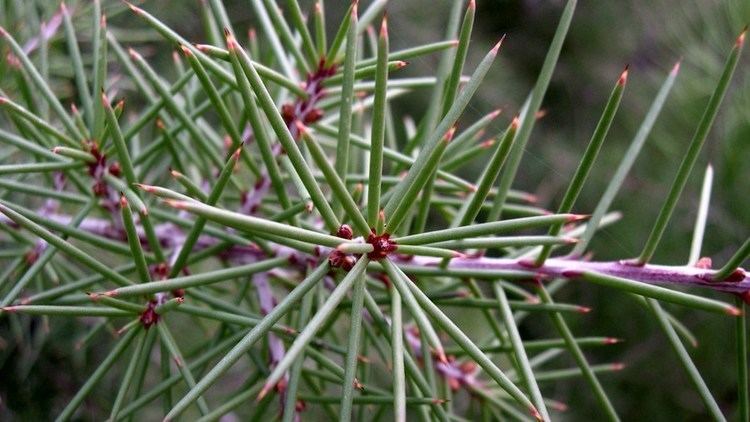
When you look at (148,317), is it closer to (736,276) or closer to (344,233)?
(344,233)

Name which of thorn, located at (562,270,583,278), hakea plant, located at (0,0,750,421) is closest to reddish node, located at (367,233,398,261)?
hakea plant, located at (0,0,750,421)

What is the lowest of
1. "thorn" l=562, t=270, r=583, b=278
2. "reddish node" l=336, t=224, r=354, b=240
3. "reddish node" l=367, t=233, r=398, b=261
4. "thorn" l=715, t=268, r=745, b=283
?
"reddish node" l=367, t=233, r=398, b=261

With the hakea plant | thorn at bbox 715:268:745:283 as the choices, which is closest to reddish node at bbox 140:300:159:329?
the hakea plant

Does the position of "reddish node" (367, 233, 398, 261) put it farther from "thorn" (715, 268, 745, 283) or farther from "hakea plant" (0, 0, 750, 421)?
"thorn" (715, 268, 745, 283)

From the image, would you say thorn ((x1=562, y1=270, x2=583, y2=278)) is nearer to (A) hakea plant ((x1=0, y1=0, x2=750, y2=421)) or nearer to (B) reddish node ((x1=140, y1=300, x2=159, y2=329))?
(A) hakea plant ((x1=0, y1=0, x2=750, y2=421))

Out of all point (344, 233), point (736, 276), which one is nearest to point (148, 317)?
point (344, 233)

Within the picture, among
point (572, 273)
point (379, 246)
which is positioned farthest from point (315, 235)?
point (572, 273)

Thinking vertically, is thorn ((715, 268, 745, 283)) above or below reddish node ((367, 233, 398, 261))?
above

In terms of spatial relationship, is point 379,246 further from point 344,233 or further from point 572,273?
point 572,273

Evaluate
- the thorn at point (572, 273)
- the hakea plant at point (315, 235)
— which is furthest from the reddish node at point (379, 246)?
the thorn at point (572, 273)

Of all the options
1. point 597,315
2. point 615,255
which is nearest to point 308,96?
point 615,255

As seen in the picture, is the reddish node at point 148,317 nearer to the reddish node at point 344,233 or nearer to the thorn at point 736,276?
the reddish node at point 344,233
